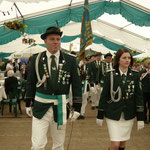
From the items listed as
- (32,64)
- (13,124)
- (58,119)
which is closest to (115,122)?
(58,119)

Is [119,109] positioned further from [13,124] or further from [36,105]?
[13,124]

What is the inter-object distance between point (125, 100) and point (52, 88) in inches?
45.0

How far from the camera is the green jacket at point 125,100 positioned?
3.71 meters

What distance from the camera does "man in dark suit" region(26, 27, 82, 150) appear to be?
10.9ft

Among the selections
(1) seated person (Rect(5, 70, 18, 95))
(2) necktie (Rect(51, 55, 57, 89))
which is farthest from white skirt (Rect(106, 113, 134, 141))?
(1) seated person (Rect(5, 70, 18, 95))

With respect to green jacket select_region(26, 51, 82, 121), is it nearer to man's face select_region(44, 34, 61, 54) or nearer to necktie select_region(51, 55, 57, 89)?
necktie select_region(51, 55, 57, 89)

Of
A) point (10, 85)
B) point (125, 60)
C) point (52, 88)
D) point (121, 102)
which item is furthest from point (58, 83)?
point (10, 85)

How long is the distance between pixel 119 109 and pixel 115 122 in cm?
21

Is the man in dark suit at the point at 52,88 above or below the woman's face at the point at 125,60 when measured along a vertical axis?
below

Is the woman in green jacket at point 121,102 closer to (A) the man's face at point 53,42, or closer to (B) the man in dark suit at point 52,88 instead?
(B) the man in dark suit at point 52,88

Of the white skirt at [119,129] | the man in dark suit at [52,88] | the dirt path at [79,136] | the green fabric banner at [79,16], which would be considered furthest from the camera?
the green fabric banner at [79,16]

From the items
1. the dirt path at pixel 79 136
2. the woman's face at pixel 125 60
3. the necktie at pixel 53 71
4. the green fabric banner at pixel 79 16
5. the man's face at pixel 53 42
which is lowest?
the dirt path at pixel 79 136

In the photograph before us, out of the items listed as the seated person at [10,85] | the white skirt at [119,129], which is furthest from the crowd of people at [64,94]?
the seated person at [10,85]

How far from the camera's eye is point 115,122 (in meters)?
3.72
